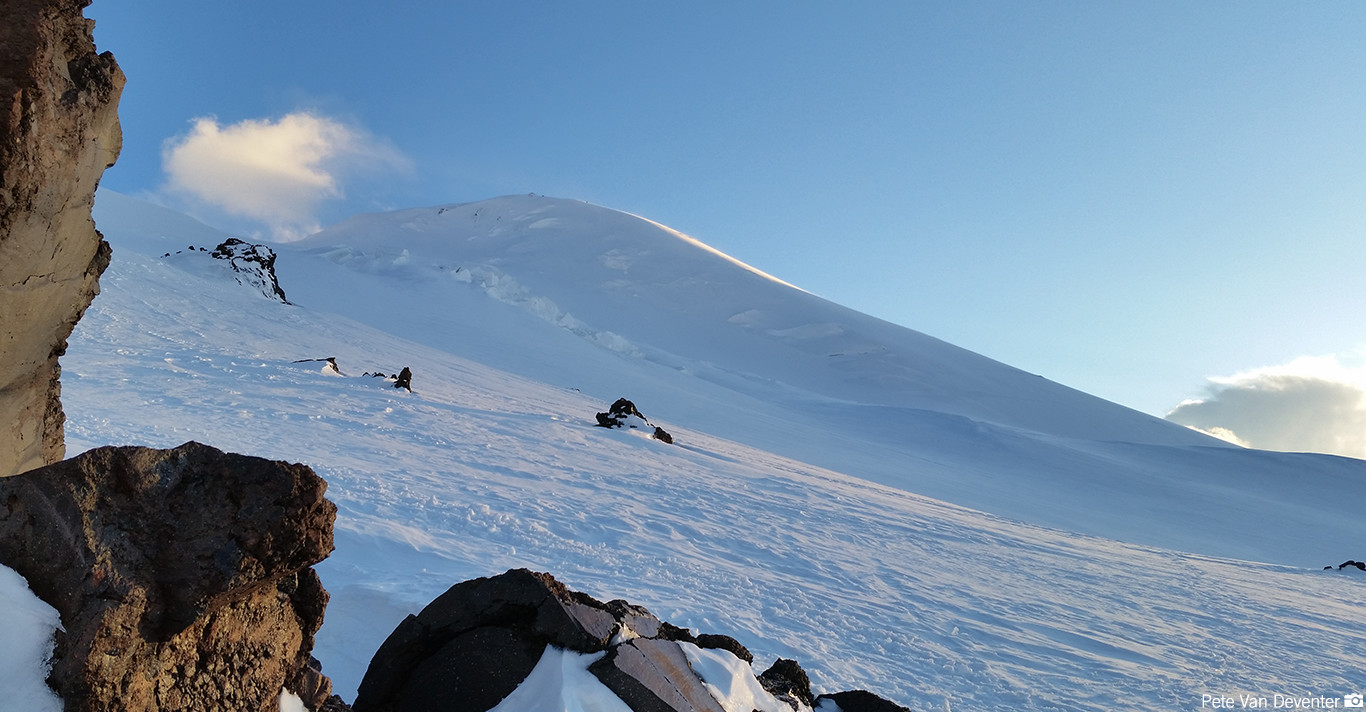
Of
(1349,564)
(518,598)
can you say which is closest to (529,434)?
(518,598)

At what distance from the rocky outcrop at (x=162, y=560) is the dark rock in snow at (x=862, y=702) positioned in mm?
2880

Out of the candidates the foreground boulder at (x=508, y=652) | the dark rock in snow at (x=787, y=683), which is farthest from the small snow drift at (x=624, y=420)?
the foreground boulder at (x=508, y=652)

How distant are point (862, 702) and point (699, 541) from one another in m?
4.52

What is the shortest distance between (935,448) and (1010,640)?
1924 cm

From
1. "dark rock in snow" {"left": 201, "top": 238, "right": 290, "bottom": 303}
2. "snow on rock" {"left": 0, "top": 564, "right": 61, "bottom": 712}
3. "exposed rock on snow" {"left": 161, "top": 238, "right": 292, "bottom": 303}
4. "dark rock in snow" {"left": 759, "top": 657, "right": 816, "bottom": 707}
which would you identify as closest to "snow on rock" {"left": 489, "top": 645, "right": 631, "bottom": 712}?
"dark rock in snow" {"left": 759, "top": 657, "right": 816, "bottom": 707}

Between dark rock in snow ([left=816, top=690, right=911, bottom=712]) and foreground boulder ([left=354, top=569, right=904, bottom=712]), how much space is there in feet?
3.33

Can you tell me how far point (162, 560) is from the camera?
7.19 ft

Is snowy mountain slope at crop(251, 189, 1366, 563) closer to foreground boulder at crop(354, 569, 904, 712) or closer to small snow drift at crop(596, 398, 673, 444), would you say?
small snow drift at crop(596, 398, 673, 444)

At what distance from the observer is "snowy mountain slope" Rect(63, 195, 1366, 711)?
20.0ft

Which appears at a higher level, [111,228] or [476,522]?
[111,228]

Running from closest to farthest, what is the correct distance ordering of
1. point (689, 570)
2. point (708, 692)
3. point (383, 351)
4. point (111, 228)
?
1. point (708, 692)
2. point (689, 570)
3. point (383, 351)
4. point (111, 228)

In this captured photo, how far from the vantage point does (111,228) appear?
100ft

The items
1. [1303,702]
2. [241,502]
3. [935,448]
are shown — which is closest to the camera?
[241,502]

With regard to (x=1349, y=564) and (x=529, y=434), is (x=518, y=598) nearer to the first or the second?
(x=529, y=434)
